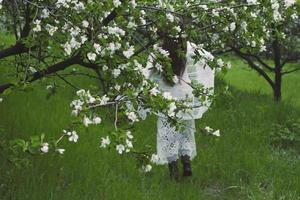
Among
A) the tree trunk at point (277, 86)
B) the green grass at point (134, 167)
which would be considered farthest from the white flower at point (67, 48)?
the tree trunk at point (277, 86)

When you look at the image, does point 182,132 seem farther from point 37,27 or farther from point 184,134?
point 37,27

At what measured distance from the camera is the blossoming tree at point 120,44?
127 inches

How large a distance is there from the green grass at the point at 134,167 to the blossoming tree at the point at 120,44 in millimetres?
801

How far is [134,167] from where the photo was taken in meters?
6.38

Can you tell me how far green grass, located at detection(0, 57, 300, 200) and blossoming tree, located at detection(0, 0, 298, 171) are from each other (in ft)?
2.63

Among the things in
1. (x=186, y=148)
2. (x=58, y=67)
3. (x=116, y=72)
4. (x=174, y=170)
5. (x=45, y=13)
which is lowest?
Answer: (x=174, y=170)

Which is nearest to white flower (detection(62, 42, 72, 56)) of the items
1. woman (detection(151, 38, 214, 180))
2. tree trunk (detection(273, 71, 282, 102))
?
woman (detection(151, 38, 214, 180))

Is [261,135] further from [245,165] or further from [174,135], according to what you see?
[174,135]

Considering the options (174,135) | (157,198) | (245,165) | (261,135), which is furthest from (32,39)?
(261,135)

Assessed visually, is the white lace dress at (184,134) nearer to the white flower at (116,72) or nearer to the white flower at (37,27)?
the white flower at (116,72)

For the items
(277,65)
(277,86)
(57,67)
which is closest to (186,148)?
(57,67)

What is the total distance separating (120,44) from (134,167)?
289 centimetres

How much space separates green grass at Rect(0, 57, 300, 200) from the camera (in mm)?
5441

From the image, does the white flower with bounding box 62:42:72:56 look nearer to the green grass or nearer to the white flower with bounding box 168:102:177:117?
the white flower with bounding box 168:102:177:117
